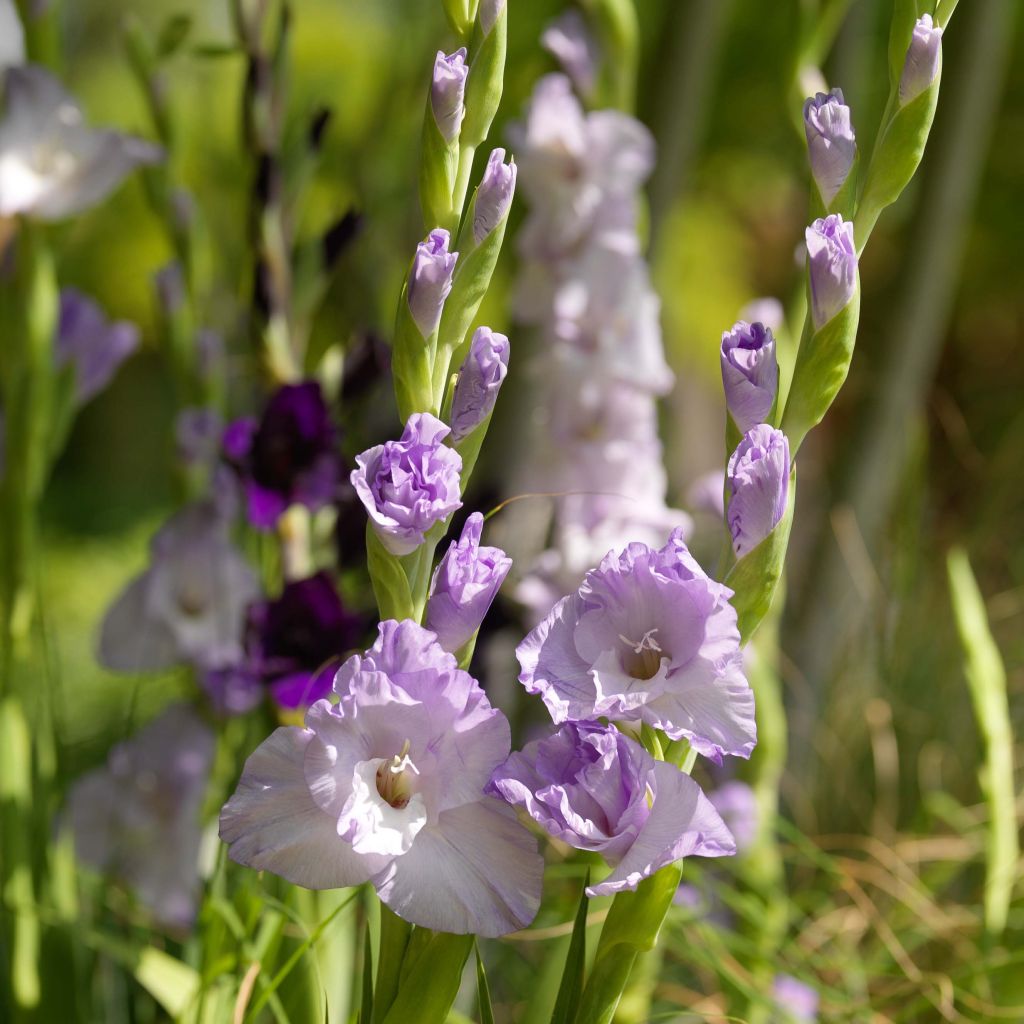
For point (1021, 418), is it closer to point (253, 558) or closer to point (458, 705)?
point (253, 558)

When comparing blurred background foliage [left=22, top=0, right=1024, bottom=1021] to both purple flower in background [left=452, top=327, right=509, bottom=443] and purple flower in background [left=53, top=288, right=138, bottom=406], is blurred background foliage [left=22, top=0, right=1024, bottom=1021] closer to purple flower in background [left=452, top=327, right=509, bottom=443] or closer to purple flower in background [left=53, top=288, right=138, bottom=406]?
purple flower in background [left=53, top=288, right=138, bottom=406]

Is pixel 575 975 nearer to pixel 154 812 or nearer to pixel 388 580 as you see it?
pixel 388 580

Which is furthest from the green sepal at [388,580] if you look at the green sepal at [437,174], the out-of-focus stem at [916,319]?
the out-of-focus stem at [916,319]

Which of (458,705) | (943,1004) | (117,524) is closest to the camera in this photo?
(458,705)

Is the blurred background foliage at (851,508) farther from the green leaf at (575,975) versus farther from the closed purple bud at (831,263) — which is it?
the closed purple bud at (831,263)

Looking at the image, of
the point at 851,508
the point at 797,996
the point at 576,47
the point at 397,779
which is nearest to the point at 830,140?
the point at 397,779

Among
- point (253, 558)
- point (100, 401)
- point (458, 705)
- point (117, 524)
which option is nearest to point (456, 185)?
point (458, 705)
